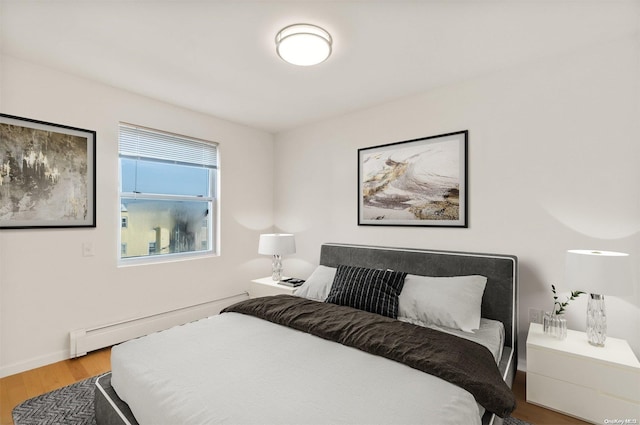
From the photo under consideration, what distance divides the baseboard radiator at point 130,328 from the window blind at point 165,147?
1.65 meters

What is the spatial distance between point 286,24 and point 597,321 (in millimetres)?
2759

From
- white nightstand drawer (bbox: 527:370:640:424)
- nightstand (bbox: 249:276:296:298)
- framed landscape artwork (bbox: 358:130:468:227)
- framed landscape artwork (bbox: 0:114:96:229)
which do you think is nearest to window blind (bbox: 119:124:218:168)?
framed landscape artwork (bbox: 0:114:96:229)

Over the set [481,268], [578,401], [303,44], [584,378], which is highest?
[303,44]

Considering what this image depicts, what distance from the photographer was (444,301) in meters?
2.36

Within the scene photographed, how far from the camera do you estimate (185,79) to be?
280 cm

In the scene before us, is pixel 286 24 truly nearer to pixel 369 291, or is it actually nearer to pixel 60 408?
pixel 369 291

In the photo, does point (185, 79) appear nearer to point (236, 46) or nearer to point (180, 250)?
point (236, 46)

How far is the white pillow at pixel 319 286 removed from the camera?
9.61 feet

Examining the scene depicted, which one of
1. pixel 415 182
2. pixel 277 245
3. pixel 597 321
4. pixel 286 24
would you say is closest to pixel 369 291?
pixel 415 182

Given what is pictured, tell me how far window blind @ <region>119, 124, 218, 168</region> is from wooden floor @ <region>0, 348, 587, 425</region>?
1902 millimetres

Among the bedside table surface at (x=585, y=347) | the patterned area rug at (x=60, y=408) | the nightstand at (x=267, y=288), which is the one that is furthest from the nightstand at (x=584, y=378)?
the patterned area rug at (x=60, y=408)

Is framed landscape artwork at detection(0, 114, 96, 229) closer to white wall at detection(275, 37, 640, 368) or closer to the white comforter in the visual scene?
the white comforter

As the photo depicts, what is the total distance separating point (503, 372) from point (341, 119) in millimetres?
2916

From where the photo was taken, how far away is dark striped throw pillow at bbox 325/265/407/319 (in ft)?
8.14
